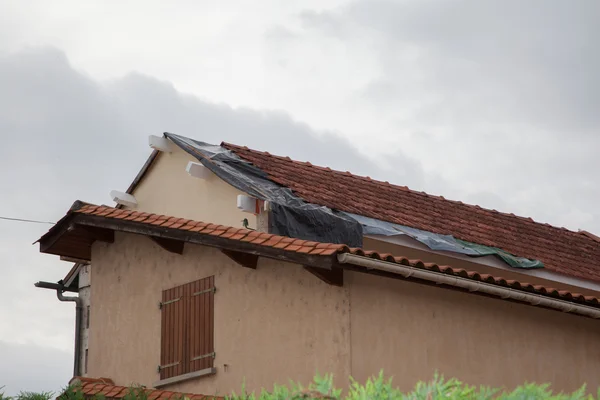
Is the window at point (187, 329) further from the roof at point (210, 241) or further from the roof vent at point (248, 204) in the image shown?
the roof vent at point (248, 204)

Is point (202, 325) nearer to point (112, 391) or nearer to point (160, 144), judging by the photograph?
point (112, 391)

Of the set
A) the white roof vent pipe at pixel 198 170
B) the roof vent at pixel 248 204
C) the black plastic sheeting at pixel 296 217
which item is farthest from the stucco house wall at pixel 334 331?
the white roof vent pipe at pixel 198 170

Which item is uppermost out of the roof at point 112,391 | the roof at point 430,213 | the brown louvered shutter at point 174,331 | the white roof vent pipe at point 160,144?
the white roof vent pipe at point 160,144

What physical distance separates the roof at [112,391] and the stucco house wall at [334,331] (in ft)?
2.96

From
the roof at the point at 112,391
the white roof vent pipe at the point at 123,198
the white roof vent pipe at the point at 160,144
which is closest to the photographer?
the roof at the point at 112,391

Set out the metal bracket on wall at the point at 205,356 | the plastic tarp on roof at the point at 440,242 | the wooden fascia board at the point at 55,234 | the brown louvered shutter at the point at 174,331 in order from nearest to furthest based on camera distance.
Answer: the metal bracket on wall at the point at 205,356, the brown louvered shutter at the point at 174,331, the wooden fascia board at the point at 55,234, the plastic tarp on roof at the point at 440,242

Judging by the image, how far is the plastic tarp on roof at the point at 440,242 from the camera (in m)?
16.1

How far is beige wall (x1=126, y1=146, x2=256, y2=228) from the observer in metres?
16.6

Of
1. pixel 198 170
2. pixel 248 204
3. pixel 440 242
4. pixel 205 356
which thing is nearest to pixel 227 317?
pixel 205 356

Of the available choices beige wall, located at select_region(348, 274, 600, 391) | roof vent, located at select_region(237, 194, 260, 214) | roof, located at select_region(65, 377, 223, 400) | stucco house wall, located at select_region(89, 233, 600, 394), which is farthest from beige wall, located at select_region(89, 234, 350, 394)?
roof vent, located at select_region(237, 194, 260, 214)

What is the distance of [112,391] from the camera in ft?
41.5

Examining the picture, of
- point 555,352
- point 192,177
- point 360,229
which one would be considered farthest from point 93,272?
point 555,352

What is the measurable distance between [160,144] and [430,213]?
16.8ft

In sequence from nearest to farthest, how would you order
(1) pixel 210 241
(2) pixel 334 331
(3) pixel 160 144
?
(2) pixel 334 331
(1) pixel 210 241
(3) pixel 160 144
